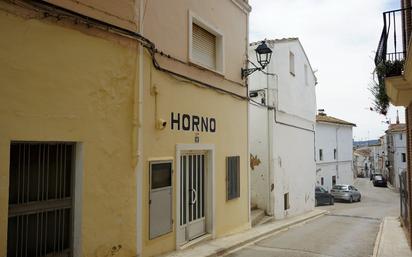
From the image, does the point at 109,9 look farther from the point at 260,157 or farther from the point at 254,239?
the point at 260,157

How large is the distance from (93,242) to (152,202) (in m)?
1.36

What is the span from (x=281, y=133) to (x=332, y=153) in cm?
2139

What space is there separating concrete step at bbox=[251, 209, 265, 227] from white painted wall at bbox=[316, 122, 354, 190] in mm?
19128

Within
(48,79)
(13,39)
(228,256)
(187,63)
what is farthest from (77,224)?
(187,63)

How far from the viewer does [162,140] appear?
6832 millimetres

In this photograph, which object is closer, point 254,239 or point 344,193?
point 254,239

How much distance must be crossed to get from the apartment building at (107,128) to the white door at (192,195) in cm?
2

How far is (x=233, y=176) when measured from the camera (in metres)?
9.54

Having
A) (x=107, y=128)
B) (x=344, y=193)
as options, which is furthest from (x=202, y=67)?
(x=344, y=193)

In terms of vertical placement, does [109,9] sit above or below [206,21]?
below

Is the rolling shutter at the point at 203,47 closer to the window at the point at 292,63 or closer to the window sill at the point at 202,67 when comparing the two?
the window sill at the point at 202,67

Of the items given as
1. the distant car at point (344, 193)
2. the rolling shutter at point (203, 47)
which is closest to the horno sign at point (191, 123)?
the rolling shutter at point (203, 47)

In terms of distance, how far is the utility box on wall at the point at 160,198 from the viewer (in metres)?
6.46

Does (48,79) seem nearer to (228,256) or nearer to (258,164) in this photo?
(228,256)
